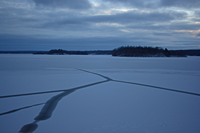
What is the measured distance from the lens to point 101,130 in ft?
10.6

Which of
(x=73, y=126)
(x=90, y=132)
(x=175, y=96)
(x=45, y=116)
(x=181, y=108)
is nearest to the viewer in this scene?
(x=90, y=132)

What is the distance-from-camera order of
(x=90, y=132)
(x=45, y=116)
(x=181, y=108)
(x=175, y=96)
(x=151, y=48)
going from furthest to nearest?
(x=151, y=48)
(x=175, y=96)
(x=181, y=108)
(x=45, y=116)
(x=90, y=132)

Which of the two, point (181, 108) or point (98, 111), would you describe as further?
point (181, 108)

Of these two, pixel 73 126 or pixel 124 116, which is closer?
pixel 73 126

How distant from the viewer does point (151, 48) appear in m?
90.3

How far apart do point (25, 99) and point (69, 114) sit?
2.11 meters

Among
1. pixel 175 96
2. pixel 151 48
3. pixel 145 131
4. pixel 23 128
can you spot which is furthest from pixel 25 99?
pixel 151 48

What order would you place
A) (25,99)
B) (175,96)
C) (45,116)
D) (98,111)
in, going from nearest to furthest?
(45,116), (98,111), (25,99), (175,96)

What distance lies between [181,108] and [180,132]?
62.2 inches

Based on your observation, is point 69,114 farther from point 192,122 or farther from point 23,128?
point 192,122

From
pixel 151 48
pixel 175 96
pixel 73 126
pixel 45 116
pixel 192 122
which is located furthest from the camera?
pixel 151 48

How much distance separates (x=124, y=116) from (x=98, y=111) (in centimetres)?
71

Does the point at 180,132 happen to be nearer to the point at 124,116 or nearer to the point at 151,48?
A: the point at 124,116

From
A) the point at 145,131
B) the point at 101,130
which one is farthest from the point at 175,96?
the point at 101,130
